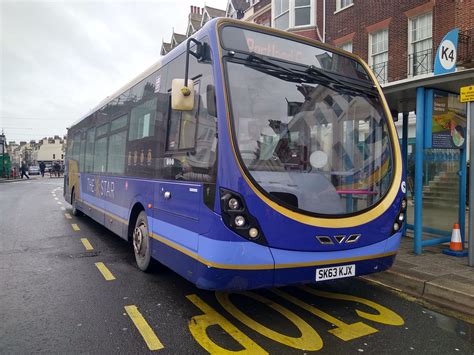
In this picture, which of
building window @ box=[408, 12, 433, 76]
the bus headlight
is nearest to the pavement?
the bus headlight

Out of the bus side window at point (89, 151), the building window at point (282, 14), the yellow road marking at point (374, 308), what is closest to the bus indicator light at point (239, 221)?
the yellow road marking at point (374, 308)

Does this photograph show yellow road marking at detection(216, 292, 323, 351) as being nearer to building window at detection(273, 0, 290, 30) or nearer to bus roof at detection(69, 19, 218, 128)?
bus roof at detection(69, 19, 218, 128)

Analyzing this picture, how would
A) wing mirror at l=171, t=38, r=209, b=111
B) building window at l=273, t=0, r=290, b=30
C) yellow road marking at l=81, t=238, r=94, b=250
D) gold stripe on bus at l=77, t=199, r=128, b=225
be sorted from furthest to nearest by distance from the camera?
1. building window at l=273, t=0, r=290, b=30
2. yellow road marking at l=81, t=238, r=94, b=250
3. gold stripe on bus at l=77, t=199, r=128, b=225
4. wing mirror at l=171, t=38, r=209, b=111

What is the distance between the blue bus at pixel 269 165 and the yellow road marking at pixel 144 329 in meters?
0.61

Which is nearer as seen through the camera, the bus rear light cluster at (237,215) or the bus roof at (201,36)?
the bus rear light cluster at (237,215)

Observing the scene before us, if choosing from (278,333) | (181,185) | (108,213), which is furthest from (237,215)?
(108,213)

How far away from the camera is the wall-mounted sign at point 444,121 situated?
20.7 ft

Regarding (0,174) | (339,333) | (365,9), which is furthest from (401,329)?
(0,174)

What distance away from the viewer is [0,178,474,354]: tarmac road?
11.8 ft

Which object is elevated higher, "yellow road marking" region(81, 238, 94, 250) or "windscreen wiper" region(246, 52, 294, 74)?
"windscreen wiper" region(246, 52, 294, 74)

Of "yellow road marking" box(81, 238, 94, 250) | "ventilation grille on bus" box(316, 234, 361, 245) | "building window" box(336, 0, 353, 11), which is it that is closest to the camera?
"ventilation grille on bus" box(316, 234, 361, 245)

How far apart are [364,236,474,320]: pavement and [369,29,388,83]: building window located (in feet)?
39.7

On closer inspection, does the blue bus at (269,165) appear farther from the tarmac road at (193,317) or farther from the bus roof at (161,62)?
the tarmac road at (193,317)

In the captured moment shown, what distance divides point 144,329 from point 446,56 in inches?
243
